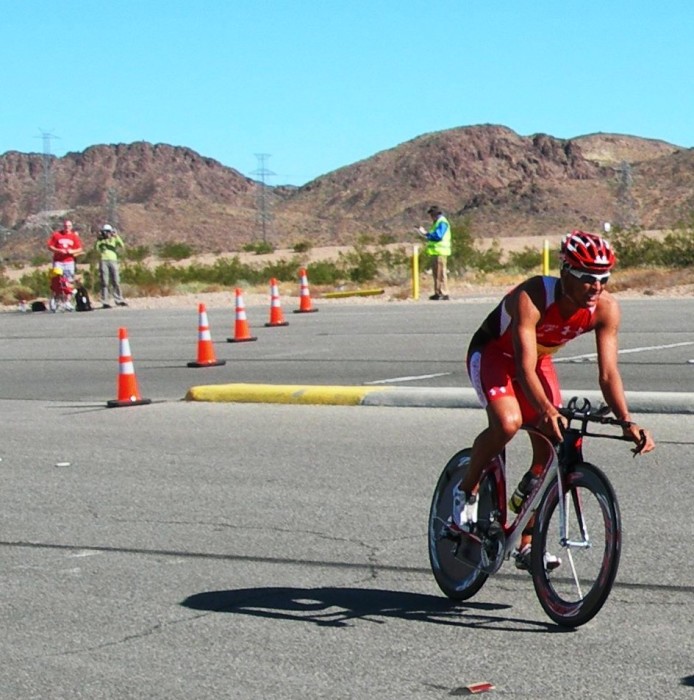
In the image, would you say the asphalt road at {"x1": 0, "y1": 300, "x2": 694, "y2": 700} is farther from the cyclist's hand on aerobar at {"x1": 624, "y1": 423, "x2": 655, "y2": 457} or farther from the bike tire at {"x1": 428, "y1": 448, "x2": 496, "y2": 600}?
the cyclist's hand on aerobar at {"x1": 624, "y1": 423, "x2": 655, "y2": 457}

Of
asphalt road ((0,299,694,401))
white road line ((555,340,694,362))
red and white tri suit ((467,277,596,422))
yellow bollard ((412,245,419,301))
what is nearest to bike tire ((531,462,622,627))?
red and white tri suit ((467,277,596,422))

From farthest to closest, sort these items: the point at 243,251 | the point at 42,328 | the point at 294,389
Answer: the point at 243,251 → the point at 42,328 → the point at 294,389

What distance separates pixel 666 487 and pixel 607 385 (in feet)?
11.2

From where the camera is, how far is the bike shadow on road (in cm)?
687

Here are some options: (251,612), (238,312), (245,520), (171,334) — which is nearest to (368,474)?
(245,520)

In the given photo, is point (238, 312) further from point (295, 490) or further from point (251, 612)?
point (251, 612)

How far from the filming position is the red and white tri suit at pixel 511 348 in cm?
668

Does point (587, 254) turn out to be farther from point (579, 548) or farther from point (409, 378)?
point (409, 378)

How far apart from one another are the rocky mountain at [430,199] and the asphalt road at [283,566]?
107m

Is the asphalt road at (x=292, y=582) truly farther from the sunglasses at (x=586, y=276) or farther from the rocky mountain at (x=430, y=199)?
the rocky mountain at (x=430, y=199)

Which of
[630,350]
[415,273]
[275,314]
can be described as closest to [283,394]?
[630,350]

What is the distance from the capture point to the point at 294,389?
15.2m

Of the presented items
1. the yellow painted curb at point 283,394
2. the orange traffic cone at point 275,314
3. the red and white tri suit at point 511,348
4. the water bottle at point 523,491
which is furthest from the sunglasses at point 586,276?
the orange traffic cone at point 275,314

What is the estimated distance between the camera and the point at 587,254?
6441 millimetres
